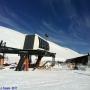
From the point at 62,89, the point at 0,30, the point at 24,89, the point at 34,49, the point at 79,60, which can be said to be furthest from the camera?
the point at 0,30

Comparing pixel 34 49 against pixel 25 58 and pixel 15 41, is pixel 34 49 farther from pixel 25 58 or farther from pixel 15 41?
pixel 15 41

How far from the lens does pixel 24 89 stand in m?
13.5

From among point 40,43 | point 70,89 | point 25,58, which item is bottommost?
point 70,89

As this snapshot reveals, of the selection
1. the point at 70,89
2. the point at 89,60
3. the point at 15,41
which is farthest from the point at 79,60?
the point at 15,41

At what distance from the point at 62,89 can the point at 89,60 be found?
70.1 metres

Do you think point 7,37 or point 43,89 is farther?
point 7,37


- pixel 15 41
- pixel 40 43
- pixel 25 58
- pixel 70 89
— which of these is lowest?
pixel 70 89

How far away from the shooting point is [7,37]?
6614 inches

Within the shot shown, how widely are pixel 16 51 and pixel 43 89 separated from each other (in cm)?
3147

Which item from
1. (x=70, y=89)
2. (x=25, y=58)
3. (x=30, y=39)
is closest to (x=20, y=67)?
(x=25, y=58)

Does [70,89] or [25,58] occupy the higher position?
[25,58]

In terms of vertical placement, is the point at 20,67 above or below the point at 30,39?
below

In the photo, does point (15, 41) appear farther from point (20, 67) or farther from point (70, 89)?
point (70, 89)

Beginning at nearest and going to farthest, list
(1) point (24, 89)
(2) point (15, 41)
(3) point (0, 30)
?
(1) point (24, 89), (2) point (15, 41), (3) point (0, 30)
